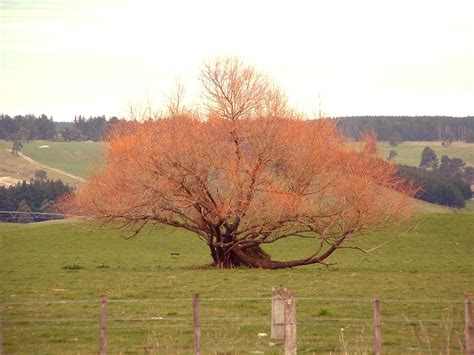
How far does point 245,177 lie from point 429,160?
13225 centimetres

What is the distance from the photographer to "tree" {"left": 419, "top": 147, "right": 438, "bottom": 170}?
516 feet

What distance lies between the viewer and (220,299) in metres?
14.6

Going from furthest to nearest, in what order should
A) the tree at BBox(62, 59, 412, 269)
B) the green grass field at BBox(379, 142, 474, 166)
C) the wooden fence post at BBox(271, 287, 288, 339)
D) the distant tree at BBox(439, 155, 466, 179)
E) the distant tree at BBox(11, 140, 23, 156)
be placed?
the green grass field at BBox(379, 142, 474, 166) < the distant tree at BBox(11, 140, 23, 156) < the distant tree at BBox(439, 155, 466, 179) < the tree at BBox(62, 59, 412, 269) < the wooden fence post at BBox(271, 287, 288, 339)

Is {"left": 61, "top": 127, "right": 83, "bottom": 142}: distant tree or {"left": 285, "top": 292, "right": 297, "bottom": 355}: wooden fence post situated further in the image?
{"left": 61, "top": 127, "right": 83, "bottom": 142}: distant tree

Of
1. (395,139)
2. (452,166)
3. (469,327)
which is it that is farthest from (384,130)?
(469,327)

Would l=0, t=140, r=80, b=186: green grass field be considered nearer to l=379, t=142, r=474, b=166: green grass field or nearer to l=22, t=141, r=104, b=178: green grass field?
l=22, t=141, r=104, b=178: green grass field

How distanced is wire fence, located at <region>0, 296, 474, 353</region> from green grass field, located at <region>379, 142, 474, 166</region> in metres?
142

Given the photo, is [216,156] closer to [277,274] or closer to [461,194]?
[277,274]

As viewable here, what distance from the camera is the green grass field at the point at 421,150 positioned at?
164 m

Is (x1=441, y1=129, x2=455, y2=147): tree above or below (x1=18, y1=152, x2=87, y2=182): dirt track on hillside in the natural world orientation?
above

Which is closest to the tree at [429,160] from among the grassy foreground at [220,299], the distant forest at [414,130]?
the distant forest at [414,130]

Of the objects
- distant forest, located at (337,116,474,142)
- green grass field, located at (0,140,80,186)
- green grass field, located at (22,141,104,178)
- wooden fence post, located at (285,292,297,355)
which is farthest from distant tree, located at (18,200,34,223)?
distant forest, located at (337,116,474,142)

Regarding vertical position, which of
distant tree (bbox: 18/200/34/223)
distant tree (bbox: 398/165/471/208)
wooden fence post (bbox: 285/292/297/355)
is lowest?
distant tree (bbox: 18/200/34/223)

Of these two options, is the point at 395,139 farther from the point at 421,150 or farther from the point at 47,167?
the point at 47,167
